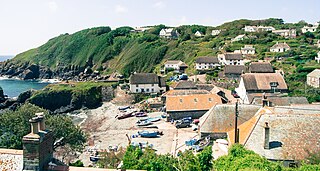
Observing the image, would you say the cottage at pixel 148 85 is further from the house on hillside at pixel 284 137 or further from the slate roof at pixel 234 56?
the house on hillside at pixel 284 137

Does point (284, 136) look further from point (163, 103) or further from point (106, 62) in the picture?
point (106, 62)

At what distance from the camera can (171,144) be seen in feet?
127

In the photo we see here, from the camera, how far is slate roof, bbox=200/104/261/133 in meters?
36.7

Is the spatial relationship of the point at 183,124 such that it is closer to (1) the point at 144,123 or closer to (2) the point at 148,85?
(1) the point at 144,123

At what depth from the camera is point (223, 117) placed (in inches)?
1473

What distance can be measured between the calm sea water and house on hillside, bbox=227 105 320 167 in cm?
8271

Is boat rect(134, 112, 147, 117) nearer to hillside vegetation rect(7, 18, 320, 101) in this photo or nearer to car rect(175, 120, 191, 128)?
car rect(175, 120, 191, 128)

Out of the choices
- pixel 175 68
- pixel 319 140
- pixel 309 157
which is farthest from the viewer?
pixel 175 68

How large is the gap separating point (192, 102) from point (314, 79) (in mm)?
28110

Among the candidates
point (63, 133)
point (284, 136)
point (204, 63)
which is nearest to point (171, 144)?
point (63, 133)

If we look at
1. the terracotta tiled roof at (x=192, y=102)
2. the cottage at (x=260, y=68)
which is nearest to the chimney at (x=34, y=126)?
the terracotta tiled roof at (x=192, y=102)

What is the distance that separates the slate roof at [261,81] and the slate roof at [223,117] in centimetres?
2215

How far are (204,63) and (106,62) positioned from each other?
227ft

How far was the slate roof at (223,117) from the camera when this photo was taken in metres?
36.7
